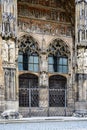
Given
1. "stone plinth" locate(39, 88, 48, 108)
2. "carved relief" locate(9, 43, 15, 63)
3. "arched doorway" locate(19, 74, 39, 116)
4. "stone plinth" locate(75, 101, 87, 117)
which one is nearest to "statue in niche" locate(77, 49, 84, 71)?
"stone plinth" locate(75, 101, 87, 117)

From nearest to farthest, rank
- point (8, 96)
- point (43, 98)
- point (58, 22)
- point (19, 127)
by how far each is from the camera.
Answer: point (19, 127)
point (8, 96)
point (43, 98)
point (58, 22)

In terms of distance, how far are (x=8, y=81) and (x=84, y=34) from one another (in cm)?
499

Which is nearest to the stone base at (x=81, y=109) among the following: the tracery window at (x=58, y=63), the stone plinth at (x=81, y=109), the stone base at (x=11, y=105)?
the stone plinth at (x=81, y=109)

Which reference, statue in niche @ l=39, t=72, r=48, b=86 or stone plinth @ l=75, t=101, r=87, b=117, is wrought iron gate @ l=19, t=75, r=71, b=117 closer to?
statue in niche @ l=39, t=72, r=48, b=86

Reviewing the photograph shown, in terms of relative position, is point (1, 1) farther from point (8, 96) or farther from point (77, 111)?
point (77, 111)

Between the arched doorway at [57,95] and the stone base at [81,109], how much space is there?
Result: 48.4 inches

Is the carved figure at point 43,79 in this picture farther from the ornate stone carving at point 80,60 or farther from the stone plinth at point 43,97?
the ornate stone carving at point 80,60

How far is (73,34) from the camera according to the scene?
19.9m

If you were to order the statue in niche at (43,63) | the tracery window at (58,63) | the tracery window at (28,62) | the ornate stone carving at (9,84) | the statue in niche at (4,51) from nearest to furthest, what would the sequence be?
1. the ornate stone carving at (9,84)
2. the statue in niche at (4,51)
3. the tracery window at (28,62)
4. the statue in niche at (43,63)
5. the tracery window at (58,63)

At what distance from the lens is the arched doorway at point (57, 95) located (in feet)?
61.0

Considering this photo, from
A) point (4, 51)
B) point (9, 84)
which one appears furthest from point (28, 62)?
point (9, 84)

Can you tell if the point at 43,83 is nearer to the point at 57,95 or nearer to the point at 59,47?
the point at 57,95

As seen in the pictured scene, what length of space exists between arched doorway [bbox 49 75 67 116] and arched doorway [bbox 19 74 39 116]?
2.93 feet

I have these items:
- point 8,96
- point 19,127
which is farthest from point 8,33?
point 19,127
